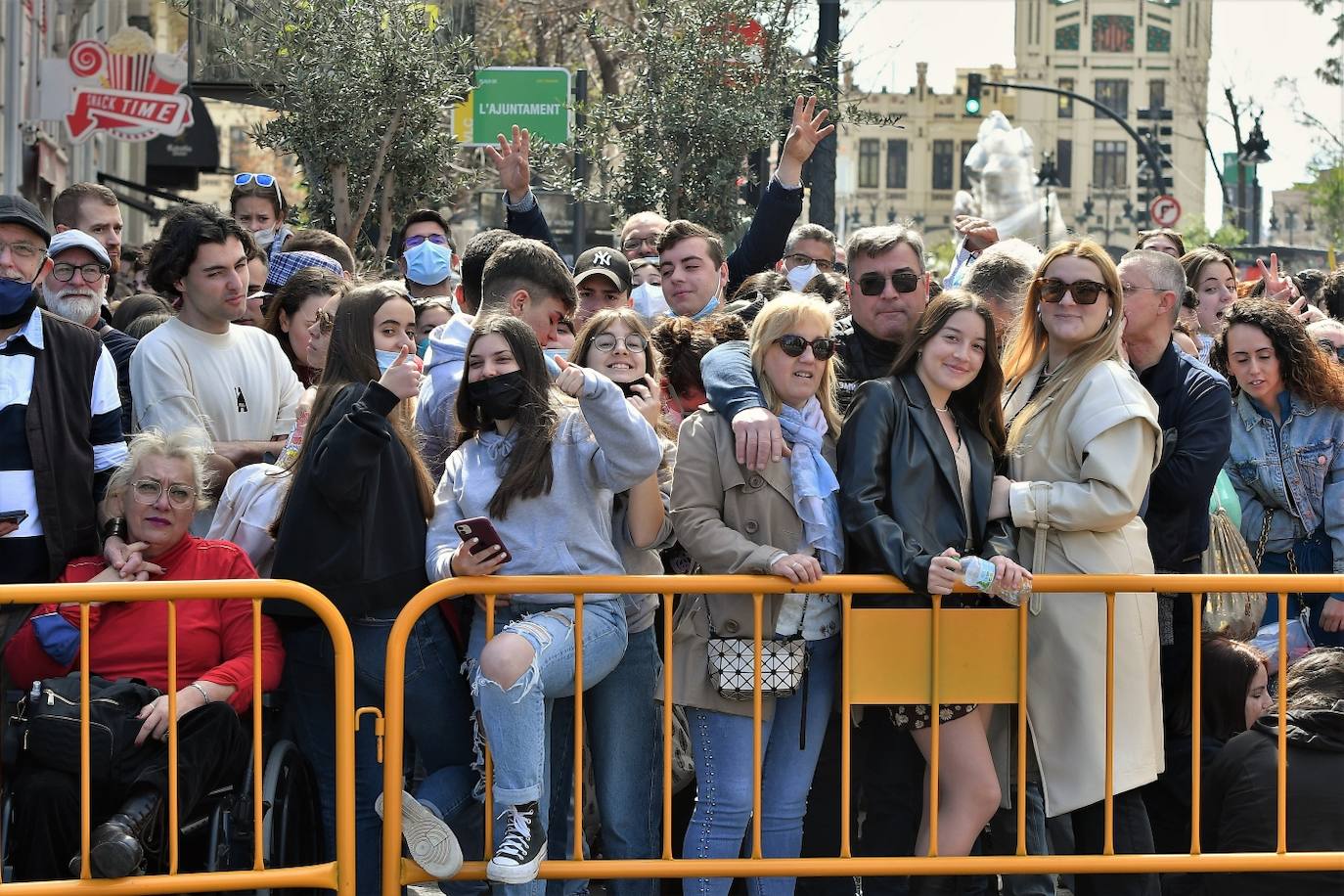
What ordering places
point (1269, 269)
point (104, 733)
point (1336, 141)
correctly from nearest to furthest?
point (104, 733), point (1269, 269), point (1336, 141)

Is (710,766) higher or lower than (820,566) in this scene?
lower

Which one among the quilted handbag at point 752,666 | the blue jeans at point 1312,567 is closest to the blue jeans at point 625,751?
the quilted handbag at point 752,666

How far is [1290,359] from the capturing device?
662 cm

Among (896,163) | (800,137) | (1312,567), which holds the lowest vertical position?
(1312,567)

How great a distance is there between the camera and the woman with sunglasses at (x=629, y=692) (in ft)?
16.7

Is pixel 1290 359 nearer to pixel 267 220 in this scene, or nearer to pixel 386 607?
pixel 386 607

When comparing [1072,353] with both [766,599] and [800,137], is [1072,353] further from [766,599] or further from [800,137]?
[800,137]

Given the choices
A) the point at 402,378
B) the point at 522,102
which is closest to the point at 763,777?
the point at 402,378

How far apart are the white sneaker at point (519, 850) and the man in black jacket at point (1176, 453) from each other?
7.23 ft

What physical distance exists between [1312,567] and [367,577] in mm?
3722

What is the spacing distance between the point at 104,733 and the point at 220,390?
178 cm

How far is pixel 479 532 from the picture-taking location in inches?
184

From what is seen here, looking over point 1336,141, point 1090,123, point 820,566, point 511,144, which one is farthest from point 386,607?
point 1090,123

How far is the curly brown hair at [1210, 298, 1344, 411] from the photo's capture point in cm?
657
